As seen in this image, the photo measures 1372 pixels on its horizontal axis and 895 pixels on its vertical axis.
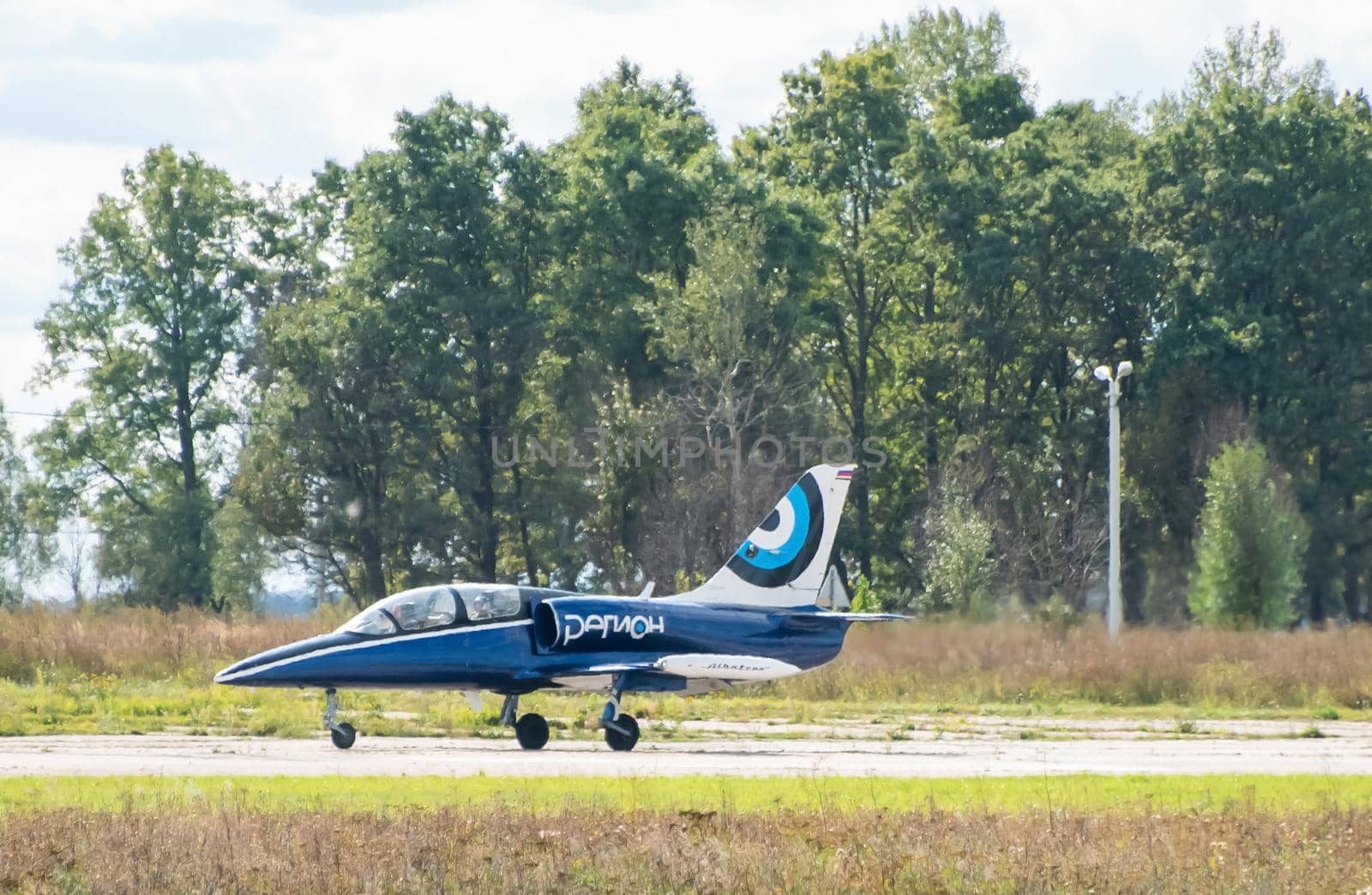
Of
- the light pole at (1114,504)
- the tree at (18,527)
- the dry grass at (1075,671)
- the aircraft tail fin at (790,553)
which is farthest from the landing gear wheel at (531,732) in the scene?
the tree at (18,527)

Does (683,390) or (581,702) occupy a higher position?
(683,390)

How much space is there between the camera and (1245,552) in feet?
156

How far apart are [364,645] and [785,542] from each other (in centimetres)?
626

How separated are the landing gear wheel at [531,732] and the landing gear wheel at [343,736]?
210 cm

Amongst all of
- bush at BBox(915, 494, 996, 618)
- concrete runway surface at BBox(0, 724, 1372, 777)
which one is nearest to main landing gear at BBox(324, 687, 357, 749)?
concrete runway surface at BBox(0, 724, 1372, 777)

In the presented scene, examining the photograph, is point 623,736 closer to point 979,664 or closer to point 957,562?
point 979,664

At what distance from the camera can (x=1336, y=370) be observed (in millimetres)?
58188

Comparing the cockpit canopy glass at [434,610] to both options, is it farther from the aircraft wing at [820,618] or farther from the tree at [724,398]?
the tree at [724,398]

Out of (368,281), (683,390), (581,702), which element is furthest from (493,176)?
(581,702)

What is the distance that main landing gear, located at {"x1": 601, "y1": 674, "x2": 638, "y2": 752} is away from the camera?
22.0 metres

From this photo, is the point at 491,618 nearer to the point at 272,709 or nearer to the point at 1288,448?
the point at 272,709

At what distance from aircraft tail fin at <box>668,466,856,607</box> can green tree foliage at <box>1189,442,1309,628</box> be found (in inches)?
945

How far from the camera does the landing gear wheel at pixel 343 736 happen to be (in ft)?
68.8

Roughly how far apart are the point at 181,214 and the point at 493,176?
1315cm
